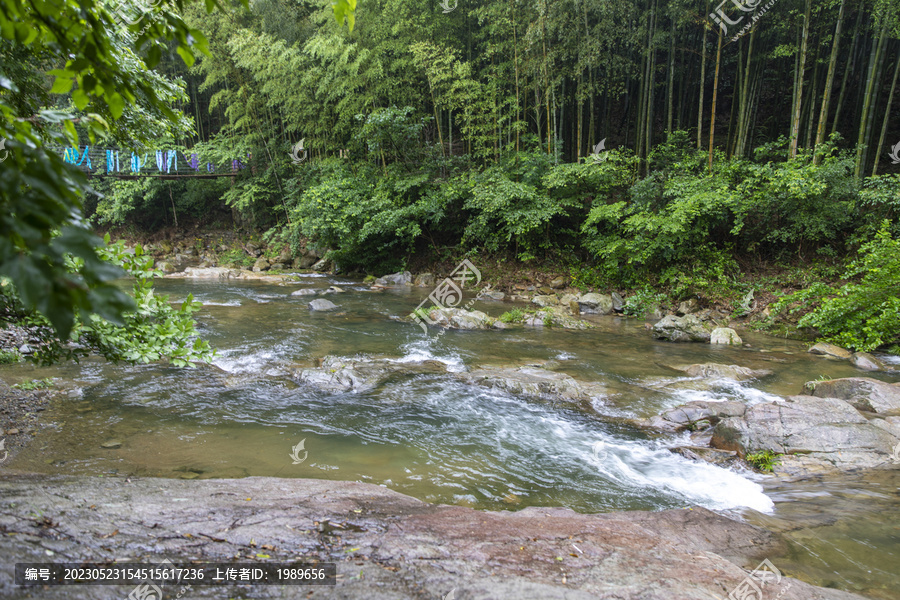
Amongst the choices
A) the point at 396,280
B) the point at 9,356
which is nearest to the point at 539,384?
the point at 9,356

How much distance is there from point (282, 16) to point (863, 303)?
73.8 ft

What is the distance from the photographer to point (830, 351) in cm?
765

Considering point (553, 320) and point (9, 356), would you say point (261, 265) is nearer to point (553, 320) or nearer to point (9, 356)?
point (553, 320)

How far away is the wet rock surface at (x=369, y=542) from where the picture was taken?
192 cm

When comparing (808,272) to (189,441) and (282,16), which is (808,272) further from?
(282,16)

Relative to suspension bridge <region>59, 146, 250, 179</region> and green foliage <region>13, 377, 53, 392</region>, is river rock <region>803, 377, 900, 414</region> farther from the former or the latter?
suspension bridge <region>59, 146, 250, 179</region>

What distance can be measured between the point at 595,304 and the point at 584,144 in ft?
30.6

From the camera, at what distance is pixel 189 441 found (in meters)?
4.36

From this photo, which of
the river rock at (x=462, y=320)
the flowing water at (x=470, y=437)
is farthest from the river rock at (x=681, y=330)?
the river rock at (x=462, y=320)

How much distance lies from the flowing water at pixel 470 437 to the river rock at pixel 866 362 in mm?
166

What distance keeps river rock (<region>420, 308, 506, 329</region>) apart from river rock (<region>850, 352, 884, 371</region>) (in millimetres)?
6270

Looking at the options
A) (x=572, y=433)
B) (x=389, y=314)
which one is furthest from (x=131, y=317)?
(x=389, y=314)

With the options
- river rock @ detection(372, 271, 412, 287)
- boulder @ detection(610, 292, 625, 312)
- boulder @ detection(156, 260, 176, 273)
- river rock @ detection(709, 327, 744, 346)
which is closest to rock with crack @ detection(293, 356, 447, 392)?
river rock @ detection(709, 327, 744, 346)

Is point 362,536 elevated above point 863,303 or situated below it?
above
